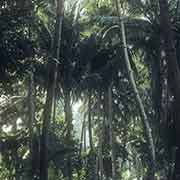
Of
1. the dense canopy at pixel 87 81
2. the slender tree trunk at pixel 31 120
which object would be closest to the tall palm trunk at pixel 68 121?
the dense canopy at pixel 87 81

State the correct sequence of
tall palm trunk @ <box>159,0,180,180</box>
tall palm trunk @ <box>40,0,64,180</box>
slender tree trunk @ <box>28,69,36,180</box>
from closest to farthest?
tall palm trunk @ <box>159,0,180,180</box> < tall palm trunk @ <box>40,0,64,180</box> < slender tree trunk @ <box>28,69,36,180</box>

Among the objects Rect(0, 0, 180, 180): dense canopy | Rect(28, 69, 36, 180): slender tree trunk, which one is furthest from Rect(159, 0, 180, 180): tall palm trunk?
Rect(28, 69, 36, 180): slender tree trunk

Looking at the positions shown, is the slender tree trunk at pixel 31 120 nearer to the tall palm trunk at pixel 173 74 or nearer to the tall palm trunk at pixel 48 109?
the tall palm trunk at pixel 48 109

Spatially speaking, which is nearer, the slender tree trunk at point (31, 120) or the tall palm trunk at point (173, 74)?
the tall palm trunk at point (173, 74)

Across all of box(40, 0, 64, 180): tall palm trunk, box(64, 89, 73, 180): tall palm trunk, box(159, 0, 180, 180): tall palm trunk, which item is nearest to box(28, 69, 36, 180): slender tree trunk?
box(40, 0, 64, 180): tall palm trunk

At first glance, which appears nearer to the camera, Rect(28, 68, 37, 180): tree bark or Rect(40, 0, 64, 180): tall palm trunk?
Rect(40, 0, 64, 180): tall palm trunk

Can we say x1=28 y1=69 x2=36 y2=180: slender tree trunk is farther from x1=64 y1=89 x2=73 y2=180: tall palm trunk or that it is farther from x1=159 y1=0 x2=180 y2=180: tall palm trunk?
x1=159 y1=0 x2=180 y2=180: tall palm trunk

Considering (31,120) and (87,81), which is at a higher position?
(87,81)

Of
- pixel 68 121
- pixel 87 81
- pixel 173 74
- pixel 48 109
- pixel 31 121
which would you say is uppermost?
pixel 87 81

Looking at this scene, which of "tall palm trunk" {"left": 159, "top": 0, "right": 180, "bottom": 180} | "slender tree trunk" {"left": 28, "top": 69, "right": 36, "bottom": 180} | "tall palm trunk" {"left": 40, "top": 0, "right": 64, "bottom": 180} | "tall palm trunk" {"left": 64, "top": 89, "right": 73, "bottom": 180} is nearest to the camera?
"tall palm trunk" {"left": 159, "top": 0, "right": 180, "bottom": 180}

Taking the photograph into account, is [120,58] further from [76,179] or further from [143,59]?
[76,179]

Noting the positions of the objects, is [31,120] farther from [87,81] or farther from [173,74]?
[173,74]

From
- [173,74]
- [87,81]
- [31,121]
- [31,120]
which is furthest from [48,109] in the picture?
[87,81]

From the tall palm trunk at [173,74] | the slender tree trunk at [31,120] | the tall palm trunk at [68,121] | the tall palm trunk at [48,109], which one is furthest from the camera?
the tall palm trunk at [68,121]
